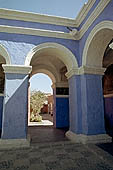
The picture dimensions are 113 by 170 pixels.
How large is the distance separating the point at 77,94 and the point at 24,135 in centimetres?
246

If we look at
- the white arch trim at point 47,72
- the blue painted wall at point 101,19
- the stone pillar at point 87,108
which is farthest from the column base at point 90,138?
the white arch trim at point 47,72

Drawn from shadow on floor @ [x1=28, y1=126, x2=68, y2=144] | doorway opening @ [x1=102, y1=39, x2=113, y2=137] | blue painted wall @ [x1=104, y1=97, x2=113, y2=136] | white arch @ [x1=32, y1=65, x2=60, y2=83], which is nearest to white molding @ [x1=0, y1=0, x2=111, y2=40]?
doorway opening @ [x1=102, y1=39, x2=113, y2=137]

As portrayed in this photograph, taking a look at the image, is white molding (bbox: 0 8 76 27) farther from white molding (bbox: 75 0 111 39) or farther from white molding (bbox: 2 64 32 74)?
white molding (bbox: 2 64 32 74)

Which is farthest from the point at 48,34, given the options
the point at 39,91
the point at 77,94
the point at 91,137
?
the point at 39,91

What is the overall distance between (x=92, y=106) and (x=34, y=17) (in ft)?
13.9

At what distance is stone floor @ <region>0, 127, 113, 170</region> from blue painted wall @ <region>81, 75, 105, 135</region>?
2.16 ft

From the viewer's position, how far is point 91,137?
4.39m

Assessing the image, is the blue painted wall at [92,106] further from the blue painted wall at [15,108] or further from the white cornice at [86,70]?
the blue painted wall at [15,108]

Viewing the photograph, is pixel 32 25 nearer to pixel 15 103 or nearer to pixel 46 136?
pixel 15 103

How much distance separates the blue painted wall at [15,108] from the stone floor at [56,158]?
57cm

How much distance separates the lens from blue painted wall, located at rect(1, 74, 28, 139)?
4.18 meters

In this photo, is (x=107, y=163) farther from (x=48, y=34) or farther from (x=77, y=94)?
(x=48, y=34)

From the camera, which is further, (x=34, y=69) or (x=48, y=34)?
(x=34, y=69)

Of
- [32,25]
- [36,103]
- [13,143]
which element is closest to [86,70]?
[32,25]
